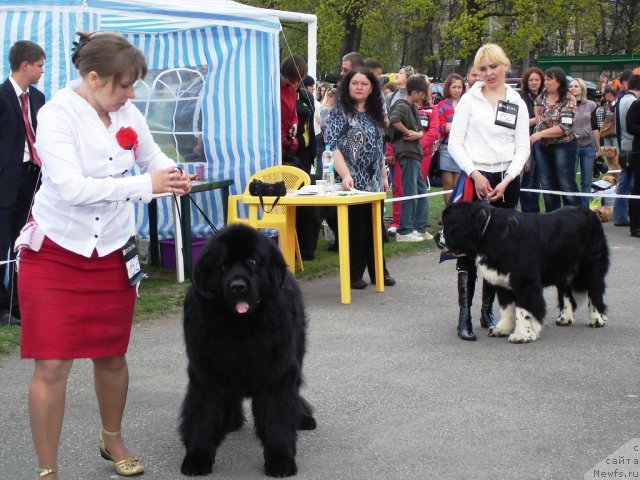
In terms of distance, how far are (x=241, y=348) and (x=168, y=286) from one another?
4.91 m

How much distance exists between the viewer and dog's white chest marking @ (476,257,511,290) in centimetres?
654

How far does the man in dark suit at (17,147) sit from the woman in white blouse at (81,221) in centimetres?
351

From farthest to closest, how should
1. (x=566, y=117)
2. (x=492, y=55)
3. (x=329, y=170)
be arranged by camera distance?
(x=566, y=117) → (x=329, y=170) → (x=492, y=55)

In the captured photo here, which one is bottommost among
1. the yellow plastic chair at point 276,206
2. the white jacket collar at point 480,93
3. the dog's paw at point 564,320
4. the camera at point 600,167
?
the dog's paw at point 564,320

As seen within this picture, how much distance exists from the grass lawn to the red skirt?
2956 mm

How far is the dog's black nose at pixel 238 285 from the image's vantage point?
12.2 ft

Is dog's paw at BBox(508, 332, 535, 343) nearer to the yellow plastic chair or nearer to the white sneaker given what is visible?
the yellow plastic chair

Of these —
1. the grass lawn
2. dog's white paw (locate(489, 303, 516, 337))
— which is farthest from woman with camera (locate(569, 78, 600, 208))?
dog's white paw (locate(489, 303, 516, 337))

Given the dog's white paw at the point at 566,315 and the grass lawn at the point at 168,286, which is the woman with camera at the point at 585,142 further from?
the dog's white paw at the point at 566,315

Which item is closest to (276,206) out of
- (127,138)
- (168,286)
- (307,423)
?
(168,286)

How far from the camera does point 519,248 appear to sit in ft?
21.2

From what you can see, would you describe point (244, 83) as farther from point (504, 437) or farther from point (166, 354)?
point (504, 437)

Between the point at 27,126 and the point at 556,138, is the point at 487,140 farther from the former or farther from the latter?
the point at 556,138

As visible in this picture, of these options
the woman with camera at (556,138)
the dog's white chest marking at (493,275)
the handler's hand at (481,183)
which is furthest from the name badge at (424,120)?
the dog's white chest marking at (493,275)
